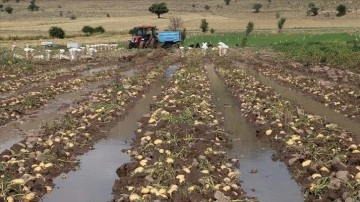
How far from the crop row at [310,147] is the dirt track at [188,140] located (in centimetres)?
2

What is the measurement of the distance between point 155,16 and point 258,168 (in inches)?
3193

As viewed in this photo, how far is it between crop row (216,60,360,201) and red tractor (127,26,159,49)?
24670mm

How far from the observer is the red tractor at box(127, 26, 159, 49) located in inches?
1564

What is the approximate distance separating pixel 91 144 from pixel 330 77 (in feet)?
43.1

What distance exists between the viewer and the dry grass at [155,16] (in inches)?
2566

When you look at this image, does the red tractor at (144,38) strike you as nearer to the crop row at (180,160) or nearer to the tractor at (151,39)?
the tractor at (151,39)

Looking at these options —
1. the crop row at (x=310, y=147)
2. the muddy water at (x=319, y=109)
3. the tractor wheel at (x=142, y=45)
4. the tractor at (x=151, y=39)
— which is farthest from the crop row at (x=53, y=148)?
the tractor at (x=151, y=39)

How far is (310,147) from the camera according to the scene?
9695 mm

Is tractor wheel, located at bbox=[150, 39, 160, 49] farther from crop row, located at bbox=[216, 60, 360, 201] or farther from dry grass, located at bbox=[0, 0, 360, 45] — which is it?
crop row, located at bbox=[216, 60, 360, 201]

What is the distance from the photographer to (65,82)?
2127 cm

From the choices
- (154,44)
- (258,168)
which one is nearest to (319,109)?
Result: (258,168)

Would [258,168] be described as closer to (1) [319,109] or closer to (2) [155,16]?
(1) [319,109]

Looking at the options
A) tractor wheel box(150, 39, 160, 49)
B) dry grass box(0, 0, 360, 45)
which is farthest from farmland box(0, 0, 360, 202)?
dry grass box(0, 0, 360, 45)

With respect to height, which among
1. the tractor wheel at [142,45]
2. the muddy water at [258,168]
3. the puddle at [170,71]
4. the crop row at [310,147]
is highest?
the crop row at [310,147]
